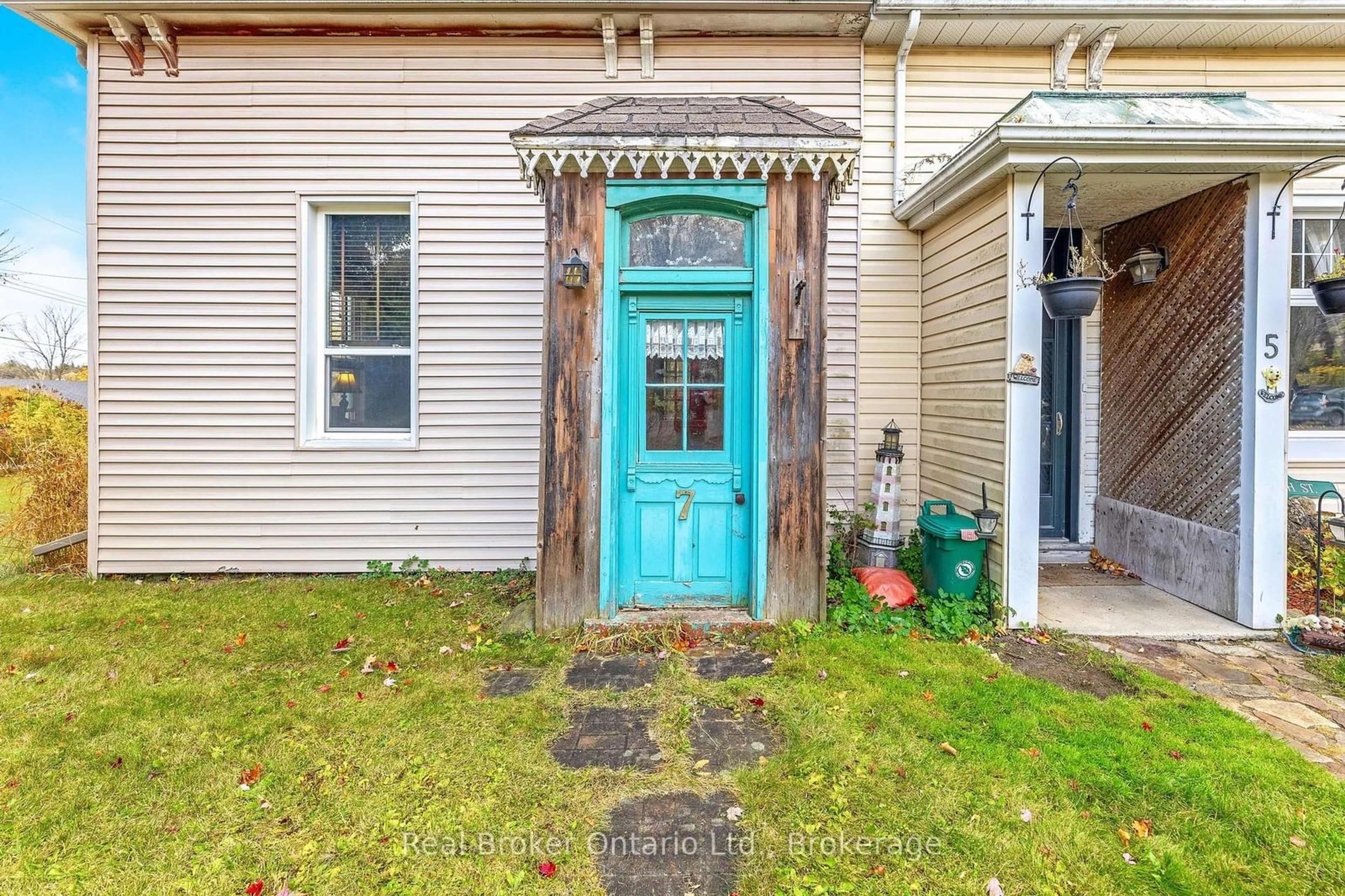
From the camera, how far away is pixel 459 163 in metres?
4.91

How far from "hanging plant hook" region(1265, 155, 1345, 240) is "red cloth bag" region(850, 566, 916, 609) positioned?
3.26 m

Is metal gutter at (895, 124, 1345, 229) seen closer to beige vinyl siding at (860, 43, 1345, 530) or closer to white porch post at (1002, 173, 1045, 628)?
white porch post at (1002, 173, 1045, 628)

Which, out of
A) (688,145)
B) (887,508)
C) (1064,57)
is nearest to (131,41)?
(688,145)

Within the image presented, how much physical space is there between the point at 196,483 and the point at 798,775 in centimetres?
547

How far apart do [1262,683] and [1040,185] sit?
125 inches

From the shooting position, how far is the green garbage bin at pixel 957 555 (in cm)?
390

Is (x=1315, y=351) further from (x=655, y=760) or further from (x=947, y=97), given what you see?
(x=655, y=760)

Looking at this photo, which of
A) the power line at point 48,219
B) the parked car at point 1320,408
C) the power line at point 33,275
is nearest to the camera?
the parked car at point 1320,408

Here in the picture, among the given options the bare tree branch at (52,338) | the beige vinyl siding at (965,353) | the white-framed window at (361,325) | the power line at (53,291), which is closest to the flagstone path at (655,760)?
the beige vinyl siding at (965,353)

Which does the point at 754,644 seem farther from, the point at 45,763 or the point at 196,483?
the point at 196,483

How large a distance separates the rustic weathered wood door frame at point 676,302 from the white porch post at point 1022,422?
5.32 feet

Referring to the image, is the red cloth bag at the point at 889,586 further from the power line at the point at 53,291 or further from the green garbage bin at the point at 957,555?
the power line at the point at 53,291

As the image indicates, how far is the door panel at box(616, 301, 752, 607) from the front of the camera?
3736 millimetres

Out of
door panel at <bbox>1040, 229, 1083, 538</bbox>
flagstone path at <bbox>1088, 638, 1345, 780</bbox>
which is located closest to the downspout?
door panel at <bbox>1040, 229, 1083, 538</bbox>
